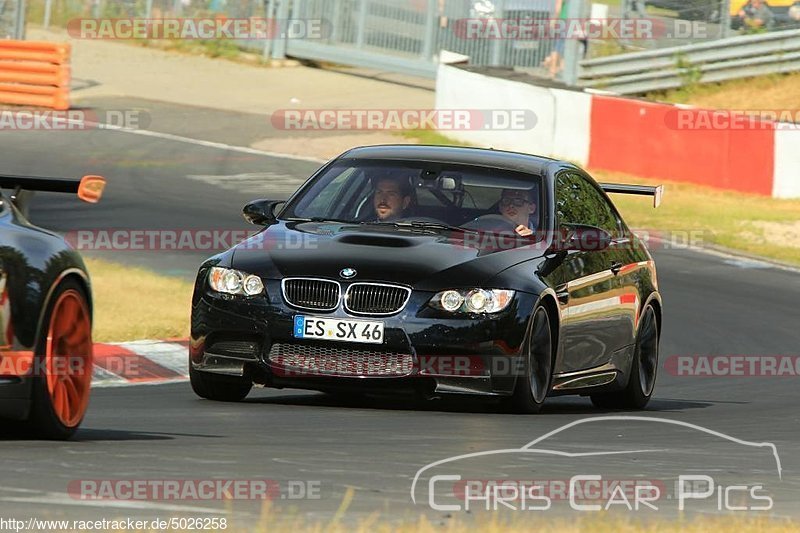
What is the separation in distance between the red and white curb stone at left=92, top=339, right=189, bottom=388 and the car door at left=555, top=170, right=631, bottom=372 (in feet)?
8.73

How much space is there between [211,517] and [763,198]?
19391mm

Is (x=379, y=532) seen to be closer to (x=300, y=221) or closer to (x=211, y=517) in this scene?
(x=211, y=517)

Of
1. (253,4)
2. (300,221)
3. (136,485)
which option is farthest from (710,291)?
(253,4)

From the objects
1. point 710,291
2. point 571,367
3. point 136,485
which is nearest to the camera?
point 136,485

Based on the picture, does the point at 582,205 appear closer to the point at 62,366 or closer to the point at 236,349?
the point at 236,349

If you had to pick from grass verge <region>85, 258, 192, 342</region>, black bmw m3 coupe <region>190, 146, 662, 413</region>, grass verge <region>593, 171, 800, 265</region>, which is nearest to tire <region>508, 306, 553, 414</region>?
black bmw m3 coupe <region>190, 146, 662, 413</region>

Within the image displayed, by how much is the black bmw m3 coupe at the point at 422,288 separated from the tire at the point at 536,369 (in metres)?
0.01

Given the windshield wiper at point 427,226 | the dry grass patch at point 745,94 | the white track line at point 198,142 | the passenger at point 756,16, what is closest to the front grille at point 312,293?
the windshield wiper at point 427,226

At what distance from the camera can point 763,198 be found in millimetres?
24109

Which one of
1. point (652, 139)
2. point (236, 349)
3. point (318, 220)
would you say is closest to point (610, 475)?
point (236, 349)

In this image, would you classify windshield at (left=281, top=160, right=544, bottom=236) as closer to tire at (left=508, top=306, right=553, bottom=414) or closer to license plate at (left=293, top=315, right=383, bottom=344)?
tire at (left=508, top=306, right=553, bottom=414)

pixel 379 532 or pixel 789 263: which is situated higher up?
pixel 379 532

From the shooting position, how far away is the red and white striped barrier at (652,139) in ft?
78.8

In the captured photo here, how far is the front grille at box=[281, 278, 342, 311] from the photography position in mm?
9391
